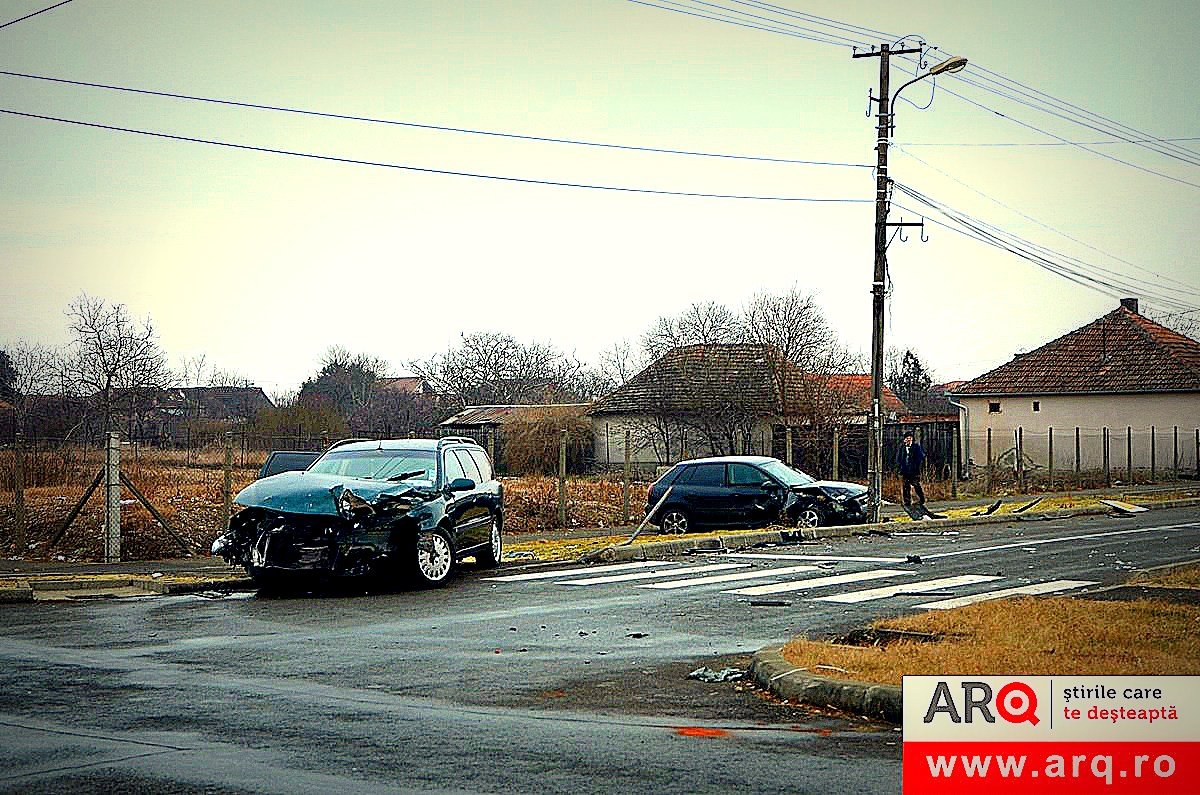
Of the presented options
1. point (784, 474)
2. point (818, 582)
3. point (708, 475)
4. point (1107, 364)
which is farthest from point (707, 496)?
point (1107, 364)

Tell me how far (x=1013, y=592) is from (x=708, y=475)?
34.5 ft

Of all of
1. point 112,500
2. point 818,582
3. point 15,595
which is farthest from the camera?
point 112,500

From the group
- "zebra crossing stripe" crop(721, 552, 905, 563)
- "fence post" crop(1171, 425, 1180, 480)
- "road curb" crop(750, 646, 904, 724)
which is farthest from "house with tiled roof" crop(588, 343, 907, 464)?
"road curb" crop(750, 646, 904, 724)

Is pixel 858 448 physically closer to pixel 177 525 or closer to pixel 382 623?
pixel 177 525

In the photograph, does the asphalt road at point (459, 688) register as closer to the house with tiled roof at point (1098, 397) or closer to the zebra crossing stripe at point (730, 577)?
the zebra crossing stripe at point (730, 577)

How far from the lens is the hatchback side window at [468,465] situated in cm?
1877

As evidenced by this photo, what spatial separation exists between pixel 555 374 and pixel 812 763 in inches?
3162

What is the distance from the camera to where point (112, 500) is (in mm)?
20125

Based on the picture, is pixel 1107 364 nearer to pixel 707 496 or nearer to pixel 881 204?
pixel 881 204

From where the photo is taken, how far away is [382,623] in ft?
44.3

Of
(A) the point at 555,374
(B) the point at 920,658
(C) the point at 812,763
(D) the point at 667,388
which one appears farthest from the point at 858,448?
(A) the point at 555,374

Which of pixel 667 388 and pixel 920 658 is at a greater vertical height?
pixel 667 388

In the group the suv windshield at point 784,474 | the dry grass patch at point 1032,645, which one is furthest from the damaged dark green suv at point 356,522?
the suv windshield at point 784,474

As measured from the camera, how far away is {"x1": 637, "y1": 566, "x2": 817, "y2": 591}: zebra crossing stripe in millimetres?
16750
